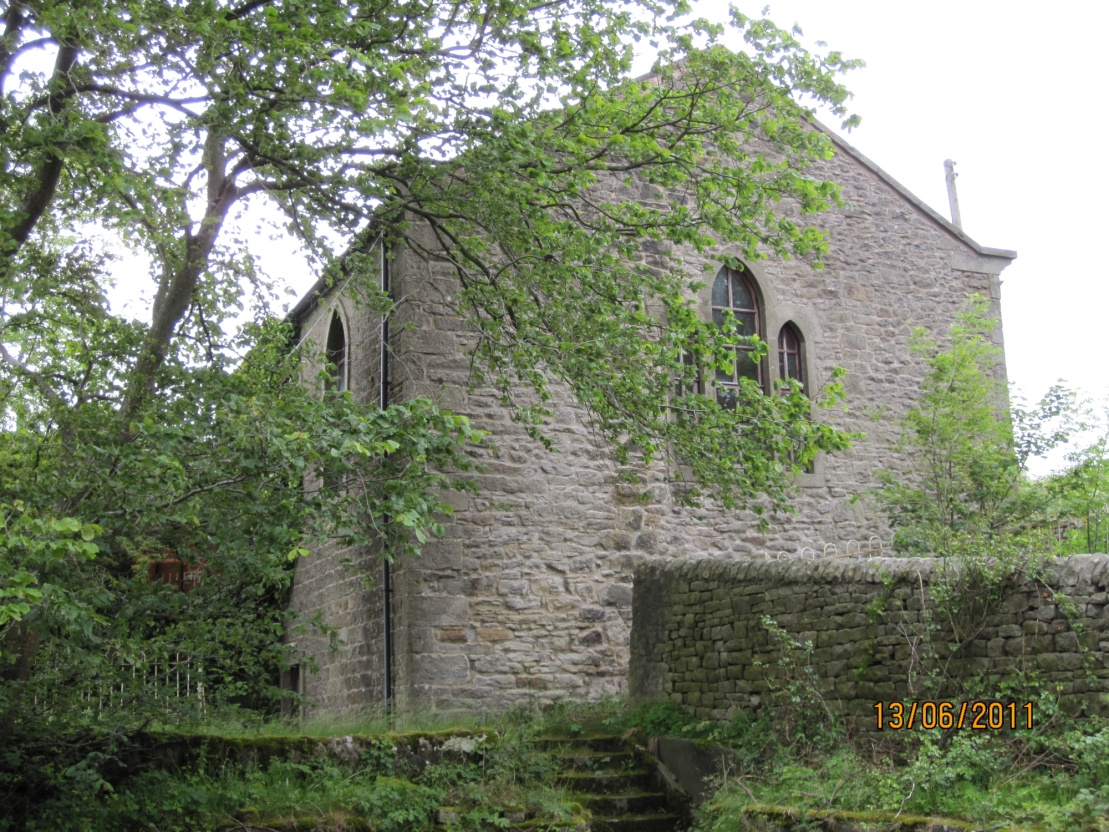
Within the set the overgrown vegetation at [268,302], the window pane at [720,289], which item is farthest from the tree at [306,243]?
the window pane at [720,289]

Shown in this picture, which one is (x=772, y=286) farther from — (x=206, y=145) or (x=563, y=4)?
(x=206, y=145)

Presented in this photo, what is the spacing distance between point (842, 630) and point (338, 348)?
795 cm

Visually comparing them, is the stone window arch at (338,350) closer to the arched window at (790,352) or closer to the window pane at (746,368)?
the window pane at (746,368)

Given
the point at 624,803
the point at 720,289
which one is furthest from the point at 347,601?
the point at 720,289

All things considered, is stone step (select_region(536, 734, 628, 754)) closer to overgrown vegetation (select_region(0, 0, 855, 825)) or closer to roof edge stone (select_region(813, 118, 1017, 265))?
overgrown vegetation (select_region(0, 0, 855, 825))

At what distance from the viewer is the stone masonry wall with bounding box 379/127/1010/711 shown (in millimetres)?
10117

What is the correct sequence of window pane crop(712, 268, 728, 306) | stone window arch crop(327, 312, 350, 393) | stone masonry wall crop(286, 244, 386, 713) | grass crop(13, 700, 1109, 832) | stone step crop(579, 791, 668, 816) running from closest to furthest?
grass crop(13, 700, 1109, 832)
stone step crop(579, 791, 668, 816)
stone masonry wall crop(286, 244, 386, 713)
window pane crop(712, 268, 728, 306)
stone window arch crop(327, 312, 350, 393)

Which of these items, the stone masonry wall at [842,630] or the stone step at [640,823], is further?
the stone step at [640,823]

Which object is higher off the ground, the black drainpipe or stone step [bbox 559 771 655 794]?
the black drainpipe

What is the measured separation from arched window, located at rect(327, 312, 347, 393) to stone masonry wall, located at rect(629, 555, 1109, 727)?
4815 mm

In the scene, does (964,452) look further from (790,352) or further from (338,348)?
(338,348)

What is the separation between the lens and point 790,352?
1299 centimetres

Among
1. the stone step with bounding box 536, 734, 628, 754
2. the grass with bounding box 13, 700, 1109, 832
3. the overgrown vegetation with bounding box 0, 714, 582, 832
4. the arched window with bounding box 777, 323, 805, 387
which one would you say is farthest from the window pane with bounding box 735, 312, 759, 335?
the overgrown vegetation with bounding box 0, 714, 582, 832

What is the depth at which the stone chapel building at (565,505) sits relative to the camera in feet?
33.4
